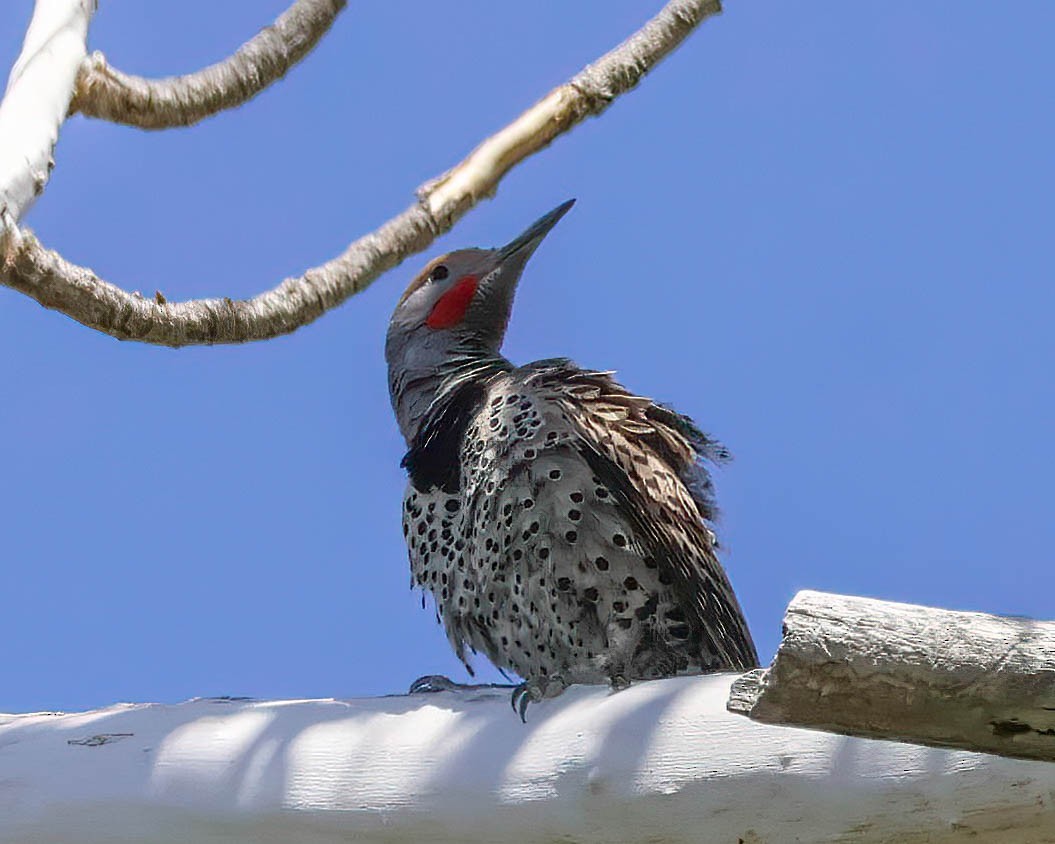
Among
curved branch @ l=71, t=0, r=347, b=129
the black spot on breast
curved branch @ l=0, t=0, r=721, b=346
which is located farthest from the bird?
curved branch @ l=71, t=0, r=347, b=129

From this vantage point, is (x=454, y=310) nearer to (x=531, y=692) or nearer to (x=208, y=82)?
(x=208, y=82)

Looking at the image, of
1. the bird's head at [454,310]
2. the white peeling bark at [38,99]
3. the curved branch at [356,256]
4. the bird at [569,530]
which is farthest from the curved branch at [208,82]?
the bird's head at [454,310]

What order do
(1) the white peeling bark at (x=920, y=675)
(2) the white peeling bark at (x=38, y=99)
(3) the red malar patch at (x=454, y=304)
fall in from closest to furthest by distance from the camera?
(1) the white peeling bark at (x=920, y=675), (2) the white peeling bark at (x=38, y=99), (3) the red malar patch at (x=454, y=304)

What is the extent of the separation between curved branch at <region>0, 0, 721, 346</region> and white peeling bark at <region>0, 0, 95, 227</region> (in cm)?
16

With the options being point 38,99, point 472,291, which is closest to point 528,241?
point 472,291

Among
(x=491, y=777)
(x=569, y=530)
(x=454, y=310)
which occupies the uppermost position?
(x=454, y=310)

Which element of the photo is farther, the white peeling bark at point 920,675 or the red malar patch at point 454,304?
the red malar patch at point 454,304

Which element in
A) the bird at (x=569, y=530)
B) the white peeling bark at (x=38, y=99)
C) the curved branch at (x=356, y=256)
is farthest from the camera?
the bird at (x=569, y=530)

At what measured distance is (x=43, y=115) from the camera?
10.8ft

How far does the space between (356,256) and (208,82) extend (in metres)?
0.67

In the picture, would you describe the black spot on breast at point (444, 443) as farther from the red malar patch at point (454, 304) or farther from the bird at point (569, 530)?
the red malar patch at point (454, 304)

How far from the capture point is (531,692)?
334 cm

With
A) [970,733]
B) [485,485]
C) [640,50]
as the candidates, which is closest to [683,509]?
[485,485]

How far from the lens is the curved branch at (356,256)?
353 cm
